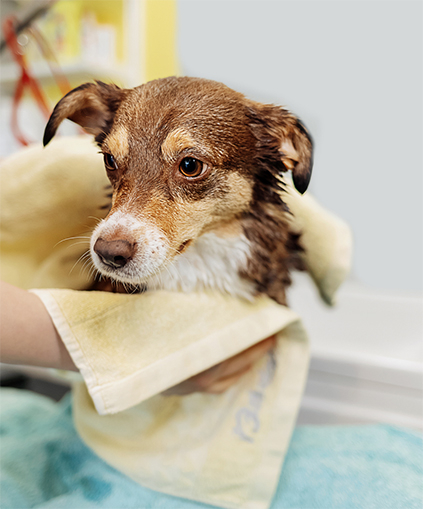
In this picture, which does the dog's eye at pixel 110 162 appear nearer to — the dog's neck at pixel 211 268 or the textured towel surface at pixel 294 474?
the dog's neck at pixel 211 268

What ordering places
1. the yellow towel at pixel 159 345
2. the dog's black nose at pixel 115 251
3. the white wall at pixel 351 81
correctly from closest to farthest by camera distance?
the dog's black nose at pixel 115 251 < the yellow towel at pixel 159 345 < the white wall at pixel 351 81

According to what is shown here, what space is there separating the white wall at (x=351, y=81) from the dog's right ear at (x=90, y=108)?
100 millimetres

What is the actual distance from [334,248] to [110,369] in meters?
0.43

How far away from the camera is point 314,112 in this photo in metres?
0.98

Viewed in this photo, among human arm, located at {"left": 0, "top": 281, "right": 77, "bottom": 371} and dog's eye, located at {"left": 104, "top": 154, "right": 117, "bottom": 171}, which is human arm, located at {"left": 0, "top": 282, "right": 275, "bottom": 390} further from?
dog's eye, located at {"left": 104, "top": 154, "right": 117, "bottom": 171}

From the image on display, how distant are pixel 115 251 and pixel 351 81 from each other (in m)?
0.99

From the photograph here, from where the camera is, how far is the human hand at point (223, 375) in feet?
2.06

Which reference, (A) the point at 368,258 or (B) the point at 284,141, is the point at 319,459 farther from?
(A) the point at 368,258

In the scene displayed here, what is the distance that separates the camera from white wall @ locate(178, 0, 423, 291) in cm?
79

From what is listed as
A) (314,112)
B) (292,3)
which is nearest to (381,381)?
(314,112)

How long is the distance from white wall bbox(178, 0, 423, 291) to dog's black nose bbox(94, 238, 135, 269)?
21cm

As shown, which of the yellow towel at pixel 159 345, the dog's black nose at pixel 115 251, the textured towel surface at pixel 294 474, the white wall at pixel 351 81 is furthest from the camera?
the white wall at pixel 351 81

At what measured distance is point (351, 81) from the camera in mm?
1111

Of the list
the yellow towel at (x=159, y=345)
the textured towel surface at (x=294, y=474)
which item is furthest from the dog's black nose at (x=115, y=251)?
the textured towel surface at (x=294, y=474)
